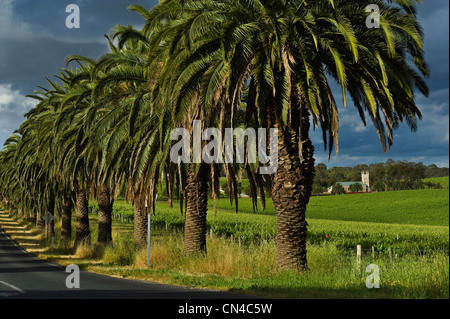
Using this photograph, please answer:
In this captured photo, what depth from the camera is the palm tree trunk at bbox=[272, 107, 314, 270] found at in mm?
14289

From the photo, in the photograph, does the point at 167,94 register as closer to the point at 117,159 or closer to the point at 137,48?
the point at 117,159

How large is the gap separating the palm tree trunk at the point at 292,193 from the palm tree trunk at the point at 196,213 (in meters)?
4.66

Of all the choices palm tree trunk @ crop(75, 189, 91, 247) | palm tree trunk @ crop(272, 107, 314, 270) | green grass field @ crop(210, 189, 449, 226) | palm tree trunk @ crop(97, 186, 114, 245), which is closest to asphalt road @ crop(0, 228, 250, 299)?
palm tree trunk @ crop(272, 107, 314, 270)

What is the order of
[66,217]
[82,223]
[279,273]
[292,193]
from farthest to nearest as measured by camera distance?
[66,217] → [82,223] → [292,193] → [279,273]

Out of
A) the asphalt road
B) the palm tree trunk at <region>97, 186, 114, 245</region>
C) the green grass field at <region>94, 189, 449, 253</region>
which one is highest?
the palm tree trunk at <region>97, 186, 114, 245</region>

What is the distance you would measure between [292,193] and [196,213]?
18.0 ft

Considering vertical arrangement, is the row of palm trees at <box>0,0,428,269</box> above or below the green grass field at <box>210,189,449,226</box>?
above

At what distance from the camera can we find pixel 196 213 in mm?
18812

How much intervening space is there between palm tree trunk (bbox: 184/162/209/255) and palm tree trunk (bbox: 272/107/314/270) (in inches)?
183

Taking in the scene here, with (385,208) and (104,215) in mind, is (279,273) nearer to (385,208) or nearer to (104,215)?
(104,215)

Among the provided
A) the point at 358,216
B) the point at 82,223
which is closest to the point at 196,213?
the point at 82,223

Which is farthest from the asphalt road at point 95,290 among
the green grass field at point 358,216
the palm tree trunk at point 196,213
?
the green grass field at point 358,216

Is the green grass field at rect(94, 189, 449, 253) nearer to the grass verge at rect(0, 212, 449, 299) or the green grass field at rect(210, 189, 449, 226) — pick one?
the green grass field at rect(210, 189, 449, 226)
